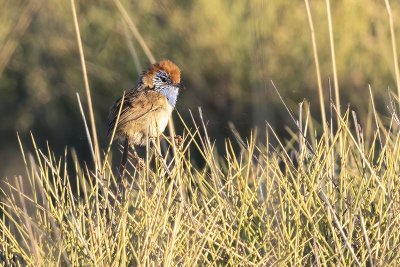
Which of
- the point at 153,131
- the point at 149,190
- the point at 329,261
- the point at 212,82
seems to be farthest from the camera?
the point at 212,82

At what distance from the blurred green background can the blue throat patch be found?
195 cm

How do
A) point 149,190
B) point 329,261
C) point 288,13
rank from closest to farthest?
point 329,261 < point 149,190 < point 288,13

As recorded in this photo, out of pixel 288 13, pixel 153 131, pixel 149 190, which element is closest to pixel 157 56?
pixel 288 13

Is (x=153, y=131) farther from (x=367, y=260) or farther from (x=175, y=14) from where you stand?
(x=175, y=14)

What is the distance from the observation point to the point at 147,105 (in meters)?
4.49

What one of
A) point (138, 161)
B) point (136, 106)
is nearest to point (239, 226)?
point (138, 161)

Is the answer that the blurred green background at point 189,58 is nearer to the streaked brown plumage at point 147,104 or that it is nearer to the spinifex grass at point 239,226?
the streaked brown plumage at point 147,104

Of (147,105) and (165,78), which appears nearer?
(147,105)

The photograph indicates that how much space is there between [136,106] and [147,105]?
56 millimetres

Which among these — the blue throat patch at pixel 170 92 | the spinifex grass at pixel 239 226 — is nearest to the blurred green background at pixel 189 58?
the blue throat patch at pixel 170 92

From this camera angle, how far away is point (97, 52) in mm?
7719

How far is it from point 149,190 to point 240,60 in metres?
4.34

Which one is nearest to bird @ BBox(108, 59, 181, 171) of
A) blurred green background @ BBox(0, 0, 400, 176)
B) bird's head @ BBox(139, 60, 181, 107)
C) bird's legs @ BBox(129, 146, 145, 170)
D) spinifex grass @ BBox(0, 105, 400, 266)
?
bird's head @ BBox(139, 60, 181, 107)

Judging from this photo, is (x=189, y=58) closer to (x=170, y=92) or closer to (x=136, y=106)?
(x=170, y=92)
